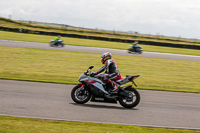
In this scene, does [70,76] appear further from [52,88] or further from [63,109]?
[63,109]

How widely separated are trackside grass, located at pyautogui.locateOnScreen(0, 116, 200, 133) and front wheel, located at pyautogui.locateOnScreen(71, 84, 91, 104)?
7.50 ft

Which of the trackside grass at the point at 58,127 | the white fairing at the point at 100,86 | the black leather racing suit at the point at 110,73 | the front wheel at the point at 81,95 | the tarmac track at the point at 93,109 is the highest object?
the black leather racing suit at the point at 110,73

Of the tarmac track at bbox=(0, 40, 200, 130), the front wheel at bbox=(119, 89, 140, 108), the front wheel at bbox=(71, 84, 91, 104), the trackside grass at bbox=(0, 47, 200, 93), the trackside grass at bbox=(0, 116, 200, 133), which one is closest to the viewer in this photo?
the trackside grass at bbox=(0, 116, 200, 133)

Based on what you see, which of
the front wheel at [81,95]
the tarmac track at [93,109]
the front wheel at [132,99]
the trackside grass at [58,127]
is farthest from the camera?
the front wheel at [81,95]

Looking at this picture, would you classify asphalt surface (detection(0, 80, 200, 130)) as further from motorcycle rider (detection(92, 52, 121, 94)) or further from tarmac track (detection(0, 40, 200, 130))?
motorcycle rider (detection(92, 52, 121, 94))

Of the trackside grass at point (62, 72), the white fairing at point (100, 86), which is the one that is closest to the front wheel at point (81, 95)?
the white fairing at point (100, 86)

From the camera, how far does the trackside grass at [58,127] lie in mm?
5895

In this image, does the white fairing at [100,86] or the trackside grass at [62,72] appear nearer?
the white fairing at [100,86]

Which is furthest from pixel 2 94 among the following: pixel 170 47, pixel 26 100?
pixel 170 47

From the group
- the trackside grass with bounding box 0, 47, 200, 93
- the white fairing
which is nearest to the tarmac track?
the white fairing

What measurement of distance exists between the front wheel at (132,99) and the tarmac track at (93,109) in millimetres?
162

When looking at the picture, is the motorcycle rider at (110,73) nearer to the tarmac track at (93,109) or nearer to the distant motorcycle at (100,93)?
the distant motorcycle at (100,93)

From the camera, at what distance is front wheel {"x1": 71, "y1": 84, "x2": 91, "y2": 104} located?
354 inches

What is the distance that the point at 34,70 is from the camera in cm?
1630
